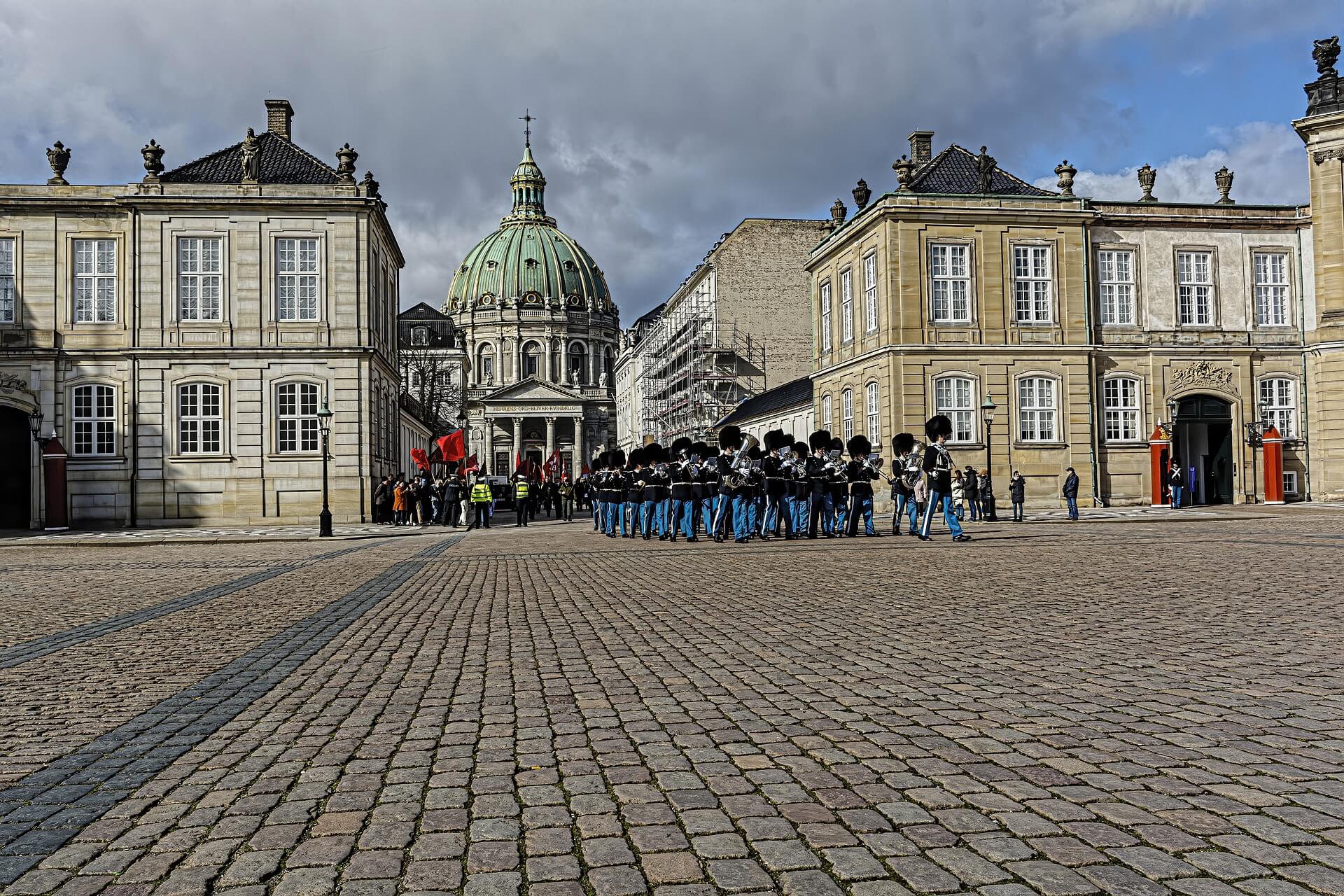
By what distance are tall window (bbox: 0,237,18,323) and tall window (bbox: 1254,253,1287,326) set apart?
4098cm

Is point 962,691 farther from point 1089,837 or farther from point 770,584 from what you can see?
point 770,584

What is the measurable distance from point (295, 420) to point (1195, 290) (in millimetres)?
30372

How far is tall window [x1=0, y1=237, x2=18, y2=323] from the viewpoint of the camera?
3678cm

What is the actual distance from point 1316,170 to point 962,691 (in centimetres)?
3843

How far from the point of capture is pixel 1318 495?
125 feet

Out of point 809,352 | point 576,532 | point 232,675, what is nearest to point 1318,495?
point 576,532

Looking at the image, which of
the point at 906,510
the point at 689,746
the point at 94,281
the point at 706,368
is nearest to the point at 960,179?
the point at 906,510


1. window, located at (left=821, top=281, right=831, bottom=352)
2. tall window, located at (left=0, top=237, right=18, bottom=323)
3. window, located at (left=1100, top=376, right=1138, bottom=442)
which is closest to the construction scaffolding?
window, located at (left=821, top=281, right=831, bottom=352)

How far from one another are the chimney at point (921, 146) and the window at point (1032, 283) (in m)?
9.38

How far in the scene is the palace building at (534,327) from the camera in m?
119

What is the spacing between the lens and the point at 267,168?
40.7 m

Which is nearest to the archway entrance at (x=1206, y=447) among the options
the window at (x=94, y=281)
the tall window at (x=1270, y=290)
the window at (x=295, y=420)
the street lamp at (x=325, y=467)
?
the tall window at (x=1270, y=290)

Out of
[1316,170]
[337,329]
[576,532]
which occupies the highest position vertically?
[1316,170]

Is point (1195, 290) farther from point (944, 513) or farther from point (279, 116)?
point (279, 116)
